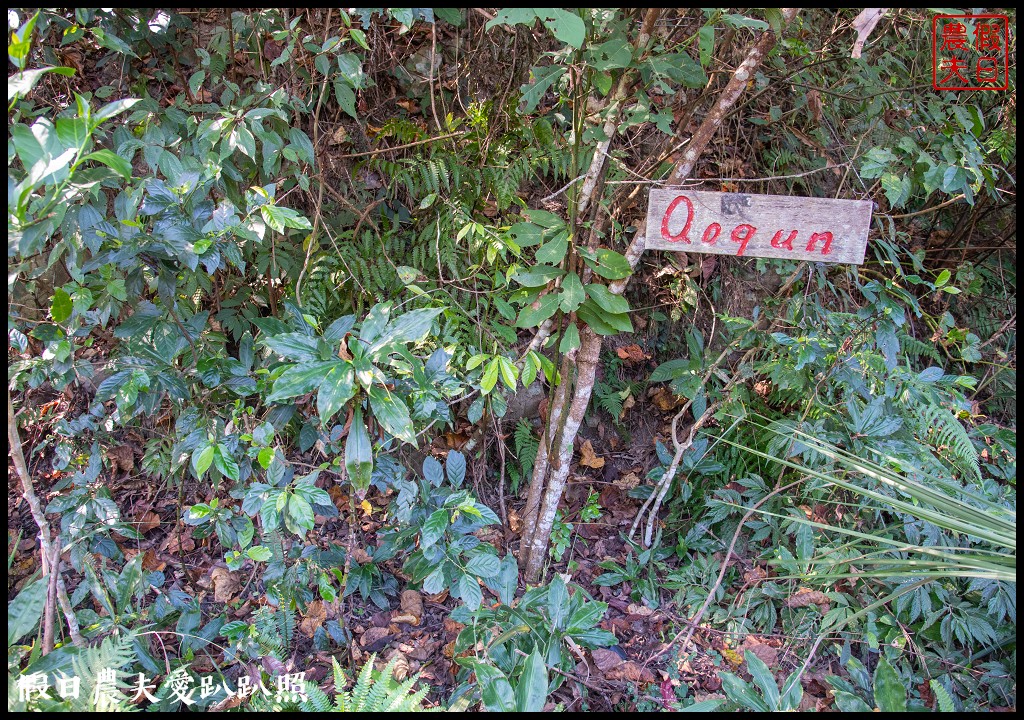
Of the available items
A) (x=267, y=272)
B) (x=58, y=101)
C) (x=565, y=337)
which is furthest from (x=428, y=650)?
(x=58, y=101)

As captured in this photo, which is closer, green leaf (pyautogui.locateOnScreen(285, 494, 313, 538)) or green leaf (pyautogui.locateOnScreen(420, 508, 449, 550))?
green leaf (pyautogui.locateOnScreen(285, 494, 313, 538))

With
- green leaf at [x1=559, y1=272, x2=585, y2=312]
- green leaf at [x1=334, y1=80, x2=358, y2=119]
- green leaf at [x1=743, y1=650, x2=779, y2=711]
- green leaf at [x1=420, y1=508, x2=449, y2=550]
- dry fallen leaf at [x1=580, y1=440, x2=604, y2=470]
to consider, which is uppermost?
green leaf at [x1=334, y1=80, x2=358, y2=119]

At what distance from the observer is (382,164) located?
2.41 meters

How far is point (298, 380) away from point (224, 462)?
45cm

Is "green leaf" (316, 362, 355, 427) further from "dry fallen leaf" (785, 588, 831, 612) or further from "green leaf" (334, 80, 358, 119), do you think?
"dry fallen leaf" (785, 588, 831, 612)

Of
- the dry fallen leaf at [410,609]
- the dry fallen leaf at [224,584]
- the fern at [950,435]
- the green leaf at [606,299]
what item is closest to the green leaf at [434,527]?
the dry fallen leaf at [410,609]

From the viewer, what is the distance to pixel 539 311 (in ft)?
5.89

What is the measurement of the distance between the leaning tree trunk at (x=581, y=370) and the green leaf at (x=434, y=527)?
0.56 m

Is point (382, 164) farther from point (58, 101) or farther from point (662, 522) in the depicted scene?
point (662, 522)

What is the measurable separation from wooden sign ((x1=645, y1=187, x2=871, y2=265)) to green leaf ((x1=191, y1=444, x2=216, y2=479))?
4.44 ft

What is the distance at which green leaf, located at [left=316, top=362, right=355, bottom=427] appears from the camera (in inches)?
51.0

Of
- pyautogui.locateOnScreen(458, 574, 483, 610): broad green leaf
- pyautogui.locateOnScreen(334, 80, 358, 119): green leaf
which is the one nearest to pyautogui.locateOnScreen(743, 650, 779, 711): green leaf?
pyautogui.locateOnScreen(458, 574, 483, 610): broad green leaf

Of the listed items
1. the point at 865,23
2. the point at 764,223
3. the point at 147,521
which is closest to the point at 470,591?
the point at 764,223

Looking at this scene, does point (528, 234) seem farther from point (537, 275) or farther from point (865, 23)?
point (865, 23)
